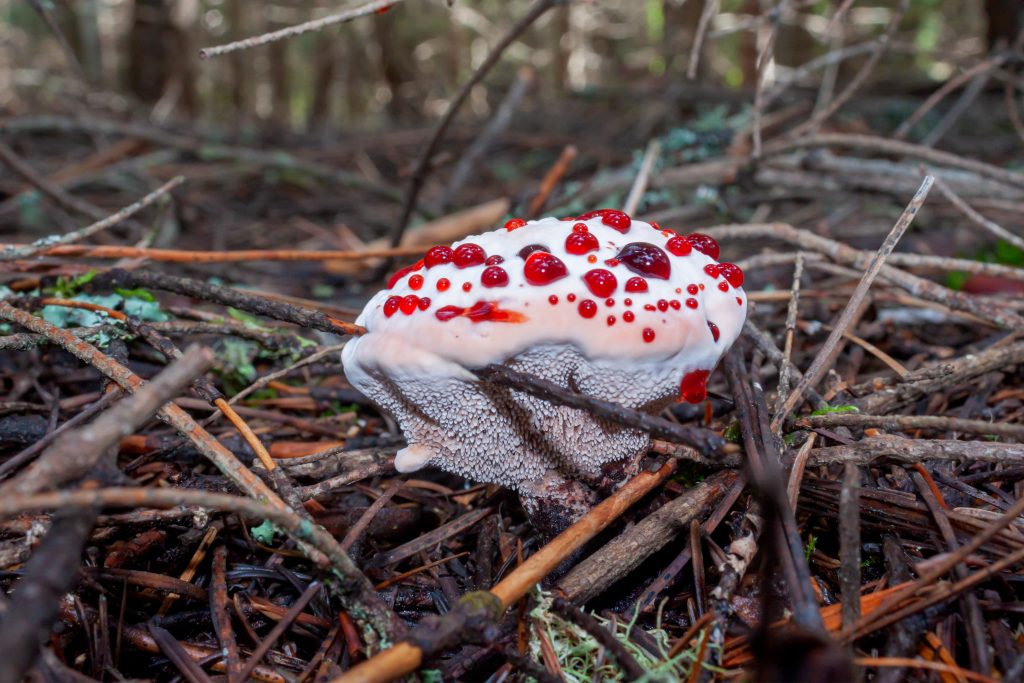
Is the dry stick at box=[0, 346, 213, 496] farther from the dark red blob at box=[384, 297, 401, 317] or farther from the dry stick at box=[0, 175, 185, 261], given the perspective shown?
the dry stick at box=[0, 175, 185, 261]

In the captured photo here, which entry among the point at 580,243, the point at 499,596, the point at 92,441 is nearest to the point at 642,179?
the point at 580,243

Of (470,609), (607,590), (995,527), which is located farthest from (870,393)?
(470,609)

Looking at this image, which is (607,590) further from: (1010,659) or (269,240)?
(269,240)

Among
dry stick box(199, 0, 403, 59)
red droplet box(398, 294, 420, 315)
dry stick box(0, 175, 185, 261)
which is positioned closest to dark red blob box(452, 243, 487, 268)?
red droplet box(398, 294, 420, 315)

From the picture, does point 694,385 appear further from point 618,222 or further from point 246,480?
point 246,480

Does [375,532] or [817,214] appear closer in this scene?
[375,532]

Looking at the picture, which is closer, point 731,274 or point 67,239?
point 731,274

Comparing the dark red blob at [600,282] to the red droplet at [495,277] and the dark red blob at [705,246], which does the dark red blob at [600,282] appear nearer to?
the red droplet at [495,277]
